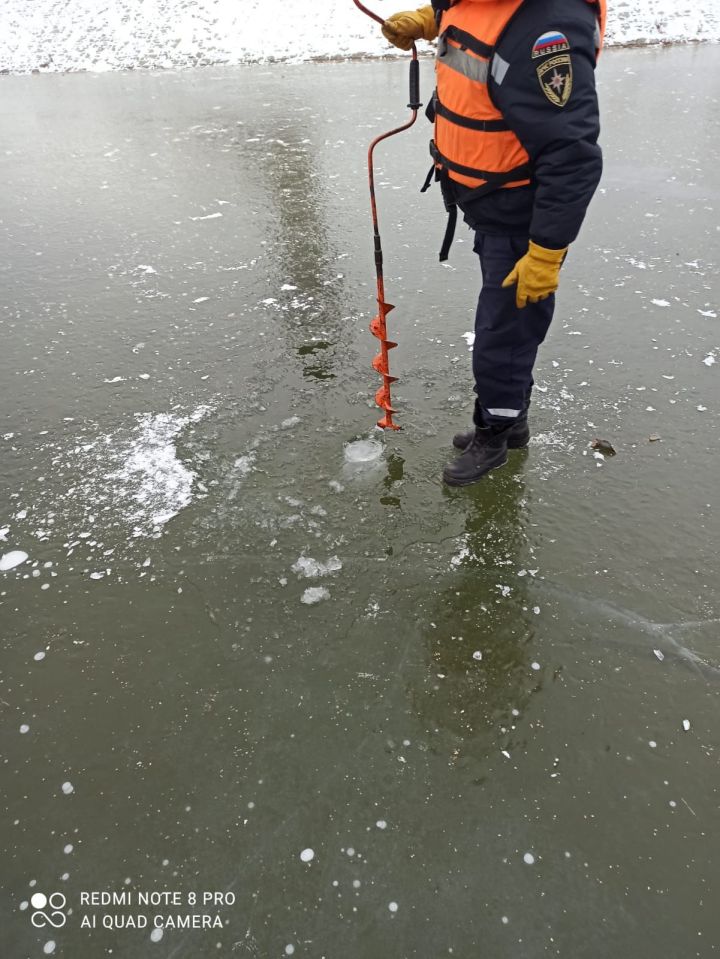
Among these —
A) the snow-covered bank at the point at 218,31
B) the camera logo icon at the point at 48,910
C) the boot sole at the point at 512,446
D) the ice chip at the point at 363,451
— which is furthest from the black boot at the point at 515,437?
the snow-covered bank at the point at 218,31

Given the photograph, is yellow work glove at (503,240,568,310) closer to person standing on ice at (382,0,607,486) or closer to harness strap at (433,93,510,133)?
person standing on ice at (382,0,607,486)

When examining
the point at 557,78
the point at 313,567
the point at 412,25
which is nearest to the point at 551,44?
the point at 557,78

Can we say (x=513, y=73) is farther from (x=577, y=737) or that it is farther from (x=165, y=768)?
(x=165, y=768)

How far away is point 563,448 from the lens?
289 centimetres

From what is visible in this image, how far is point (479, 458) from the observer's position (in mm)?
2713

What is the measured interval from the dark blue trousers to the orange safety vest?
0.26 metres

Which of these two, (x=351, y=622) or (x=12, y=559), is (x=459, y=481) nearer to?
(x=351, y=622)

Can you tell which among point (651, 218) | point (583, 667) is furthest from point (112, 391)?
point (651, 218)

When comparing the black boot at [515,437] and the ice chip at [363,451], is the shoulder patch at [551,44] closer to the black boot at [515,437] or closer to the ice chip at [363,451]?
the black boot at [515,437]

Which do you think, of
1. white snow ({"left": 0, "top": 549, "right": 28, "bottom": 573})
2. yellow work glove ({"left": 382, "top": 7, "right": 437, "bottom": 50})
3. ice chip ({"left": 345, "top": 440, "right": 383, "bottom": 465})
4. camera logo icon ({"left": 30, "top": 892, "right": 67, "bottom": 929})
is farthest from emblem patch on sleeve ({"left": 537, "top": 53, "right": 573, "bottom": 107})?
camera logo icon ({"left": 30, "top": 892, "right": 67, "bottom": 929})

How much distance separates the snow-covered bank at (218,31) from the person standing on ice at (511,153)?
1414 centimetres

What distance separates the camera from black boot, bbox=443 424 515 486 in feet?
8.82

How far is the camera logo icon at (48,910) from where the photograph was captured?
154 cm

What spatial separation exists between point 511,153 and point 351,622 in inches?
69.1
